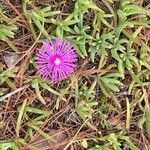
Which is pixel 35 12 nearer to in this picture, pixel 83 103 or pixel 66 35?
pixel 66 35

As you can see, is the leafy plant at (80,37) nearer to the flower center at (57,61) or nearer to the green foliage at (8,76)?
the flower center at (57,61)

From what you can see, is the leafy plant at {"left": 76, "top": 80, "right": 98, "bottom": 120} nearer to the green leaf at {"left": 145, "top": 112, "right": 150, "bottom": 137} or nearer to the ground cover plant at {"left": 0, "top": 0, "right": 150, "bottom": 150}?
the ground cover plant at {"left": 0, "top": 0, "right": 150, "bottom": 150}

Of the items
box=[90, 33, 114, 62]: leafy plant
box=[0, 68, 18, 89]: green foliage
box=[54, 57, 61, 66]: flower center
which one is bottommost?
box=[0, 68, 18, 89]: green foliage

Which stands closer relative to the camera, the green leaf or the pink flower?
the pink flower

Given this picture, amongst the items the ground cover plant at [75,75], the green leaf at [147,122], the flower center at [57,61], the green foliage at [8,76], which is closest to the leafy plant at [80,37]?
the ground cover plant at [75,75]

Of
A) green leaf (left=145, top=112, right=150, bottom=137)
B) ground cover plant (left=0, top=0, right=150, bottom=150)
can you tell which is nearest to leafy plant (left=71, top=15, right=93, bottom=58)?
ground cover plant (left=0, top=0, right=150, bottom=150)

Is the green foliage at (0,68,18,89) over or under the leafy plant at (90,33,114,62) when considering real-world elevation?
under

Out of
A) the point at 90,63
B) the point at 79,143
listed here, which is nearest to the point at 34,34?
the point at 90,63

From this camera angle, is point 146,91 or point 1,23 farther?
point 146,91
